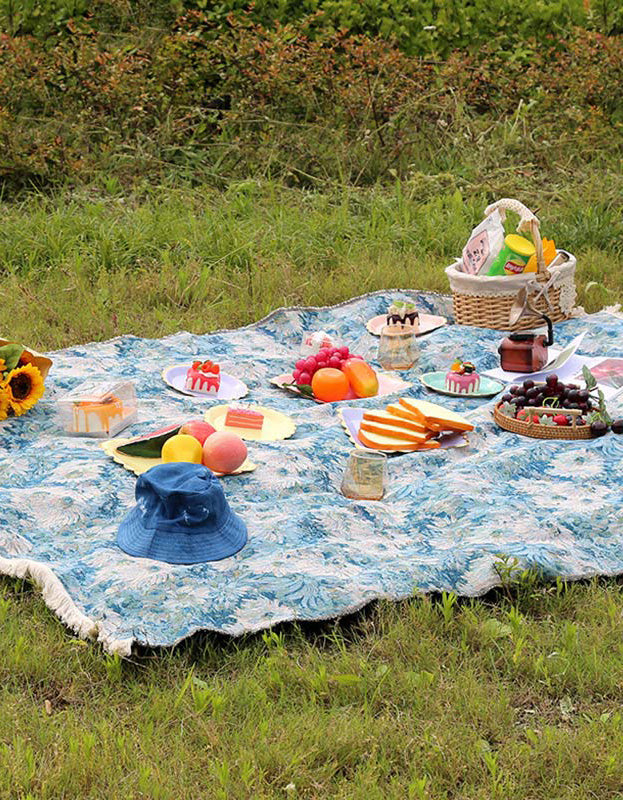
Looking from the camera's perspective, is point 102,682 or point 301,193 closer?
point 102,682

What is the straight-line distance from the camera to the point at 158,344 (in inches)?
225

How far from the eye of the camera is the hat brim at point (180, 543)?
133 inches

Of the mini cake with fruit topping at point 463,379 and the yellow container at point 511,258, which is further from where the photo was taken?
the yellow container at point 511,258

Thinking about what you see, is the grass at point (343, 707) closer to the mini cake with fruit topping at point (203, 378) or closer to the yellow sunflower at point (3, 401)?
the yellow sunflower at point (3, 401)

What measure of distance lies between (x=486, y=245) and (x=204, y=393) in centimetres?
185

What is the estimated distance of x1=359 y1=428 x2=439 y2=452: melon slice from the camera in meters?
4.42

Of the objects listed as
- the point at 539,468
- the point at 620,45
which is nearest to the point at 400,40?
the point at 620,45

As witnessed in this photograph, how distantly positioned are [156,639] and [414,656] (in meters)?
0.69

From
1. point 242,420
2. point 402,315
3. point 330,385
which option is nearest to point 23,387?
point 242,420

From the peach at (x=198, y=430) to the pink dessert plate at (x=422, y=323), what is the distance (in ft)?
6.33

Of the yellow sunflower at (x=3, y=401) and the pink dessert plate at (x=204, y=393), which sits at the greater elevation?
the yellow sunflower at (x=3, y=401)

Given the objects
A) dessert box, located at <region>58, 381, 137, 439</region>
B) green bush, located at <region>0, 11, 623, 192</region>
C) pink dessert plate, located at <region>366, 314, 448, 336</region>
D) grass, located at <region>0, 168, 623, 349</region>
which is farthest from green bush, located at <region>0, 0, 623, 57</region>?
dessert box, located at <region>58, 381, 137, 439</region>

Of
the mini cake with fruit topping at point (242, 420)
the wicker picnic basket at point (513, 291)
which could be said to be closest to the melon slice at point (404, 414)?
the mini cake with fruit topping at point (242, 420)

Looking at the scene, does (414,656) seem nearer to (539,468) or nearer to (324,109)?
(539,468)
